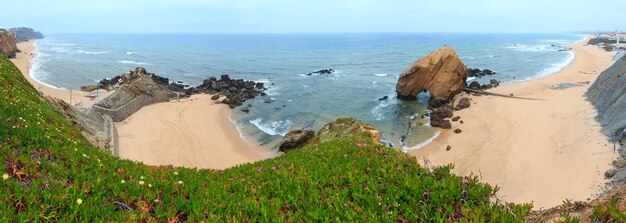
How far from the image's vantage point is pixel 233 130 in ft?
102

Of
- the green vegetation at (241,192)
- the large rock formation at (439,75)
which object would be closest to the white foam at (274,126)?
the large rock formation at (439,75)

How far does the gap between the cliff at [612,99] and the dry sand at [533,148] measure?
0.64 metres

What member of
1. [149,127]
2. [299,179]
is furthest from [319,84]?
[299,179]

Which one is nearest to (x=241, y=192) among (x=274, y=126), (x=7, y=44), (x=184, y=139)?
(x=184, y=139)

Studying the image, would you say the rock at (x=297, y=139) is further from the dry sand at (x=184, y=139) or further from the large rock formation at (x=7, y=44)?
the large rock formation at (x=7, y=44)

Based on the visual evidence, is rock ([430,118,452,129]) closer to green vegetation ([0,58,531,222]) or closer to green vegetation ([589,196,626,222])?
green vegetation ([0,58,531,222])

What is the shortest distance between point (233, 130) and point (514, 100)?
29.6 meters

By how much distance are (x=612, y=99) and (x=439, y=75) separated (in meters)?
15.0

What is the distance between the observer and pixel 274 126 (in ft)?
107

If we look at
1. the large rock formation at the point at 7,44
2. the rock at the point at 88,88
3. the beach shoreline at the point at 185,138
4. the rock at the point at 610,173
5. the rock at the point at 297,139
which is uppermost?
the large rock formation at the point at 7,44

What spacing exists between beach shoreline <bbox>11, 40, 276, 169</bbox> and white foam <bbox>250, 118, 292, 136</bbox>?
2251mm

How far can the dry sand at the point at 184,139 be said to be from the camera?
77.5 feet

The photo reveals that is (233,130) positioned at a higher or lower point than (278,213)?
lower

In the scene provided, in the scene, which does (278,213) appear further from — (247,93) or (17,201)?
(247,93)
